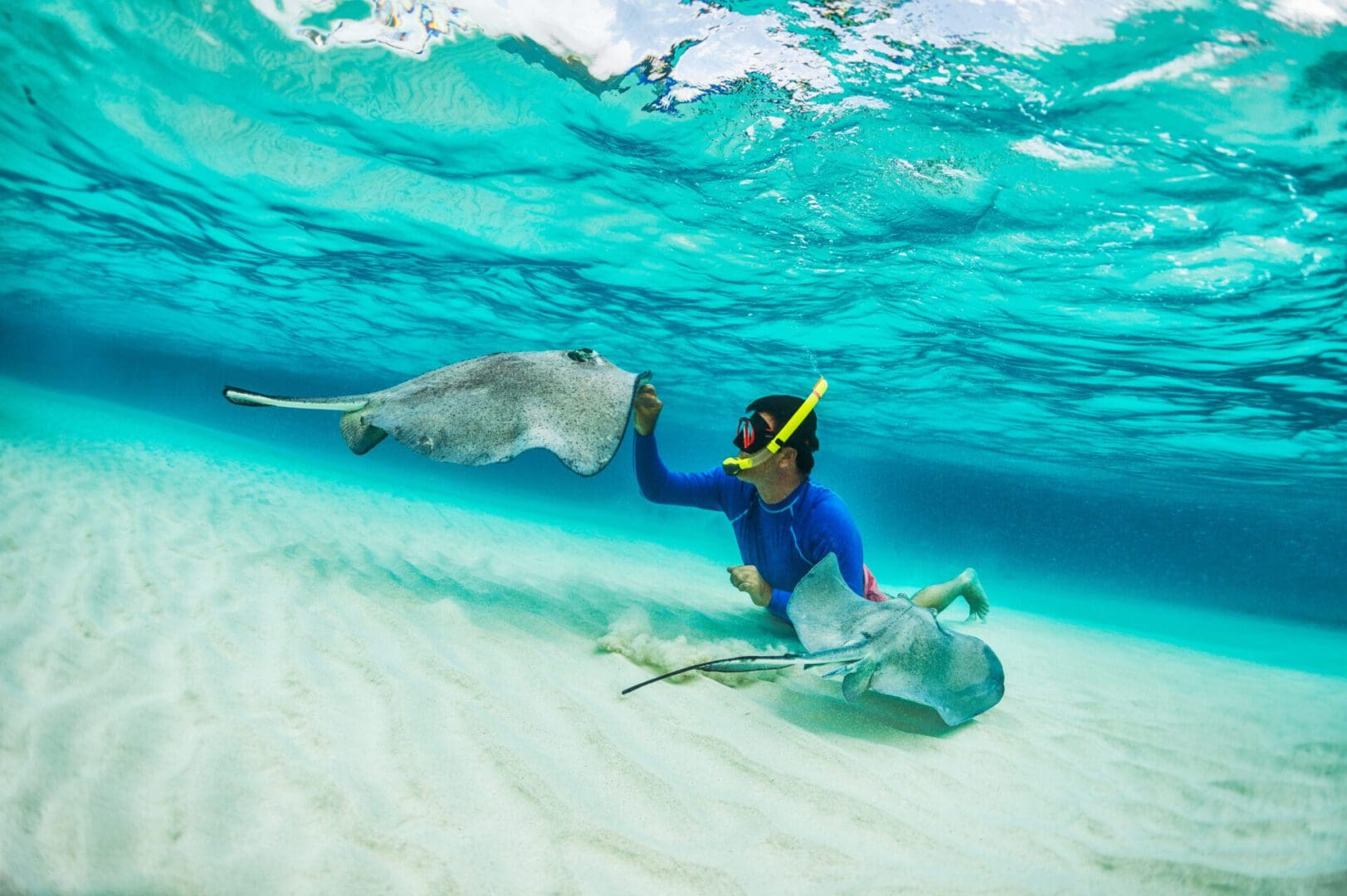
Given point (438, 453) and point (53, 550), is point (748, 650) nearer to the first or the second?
point (438, 453)

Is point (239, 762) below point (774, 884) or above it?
below

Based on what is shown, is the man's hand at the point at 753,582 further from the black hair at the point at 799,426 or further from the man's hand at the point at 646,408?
the man's hand at the point at 646,408

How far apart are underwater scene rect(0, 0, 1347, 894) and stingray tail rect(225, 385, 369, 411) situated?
0.05 metres

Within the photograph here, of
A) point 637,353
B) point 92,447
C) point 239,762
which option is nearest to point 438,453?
point 239,762

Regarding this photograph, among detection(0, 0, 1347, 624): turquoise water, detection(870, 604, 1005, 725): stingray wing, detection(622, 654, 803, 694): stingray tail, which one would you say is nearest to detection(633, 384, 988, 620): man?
detection(870, 604, 1005, 725): stingray wing

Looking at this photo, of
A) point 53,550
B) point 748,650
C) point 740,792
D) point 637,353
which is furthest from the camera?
point 637,353

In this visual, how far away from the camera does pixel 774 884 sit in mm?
1911

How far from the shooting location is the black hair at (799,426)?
14.1 ft

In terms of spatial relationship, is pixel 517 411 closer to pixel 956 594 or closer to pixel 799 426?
pixel 799 426

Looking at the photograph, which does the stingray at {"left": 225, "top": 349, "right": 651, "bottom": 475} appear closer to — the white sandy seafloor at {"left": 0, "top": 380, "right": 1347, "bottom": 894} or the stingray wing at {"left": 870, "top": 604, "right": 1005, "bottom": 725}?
the white sandy seafloor at {"left": 0, "top": 380, "right": 1347, "bottom": 894}

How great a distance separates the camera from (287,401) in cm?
317

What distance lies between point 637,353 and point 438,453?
19071mm

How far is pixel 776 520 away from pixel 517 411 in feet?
→ 8.06

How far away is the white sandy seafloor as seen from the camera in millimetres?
1818
